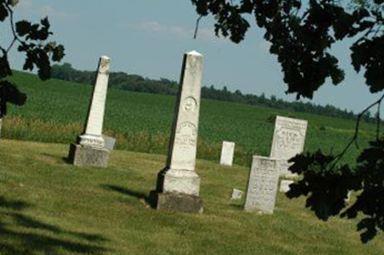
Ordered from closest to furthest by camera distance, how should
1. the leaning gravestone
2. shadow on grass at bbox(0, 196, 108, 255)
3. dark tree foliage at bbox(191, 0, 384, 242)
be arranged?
dark tree foliage at bbox(191, 0, 384, 242) < shadow on grass at bbox(0, 196, 108, 255) < the leaning gravestone

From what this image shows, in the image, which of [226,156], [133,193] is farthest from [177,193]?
[226,156]

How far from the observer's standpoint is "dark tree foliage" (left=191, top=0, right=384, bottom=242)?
3.79 metres

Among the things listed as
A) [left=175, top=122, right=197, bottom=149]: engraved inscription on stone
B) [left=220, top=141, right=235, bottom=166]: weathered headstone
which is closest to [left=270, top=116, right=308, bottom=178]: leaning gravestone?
[left=220, top=141, right=235, bottom=166]: weathered headstone

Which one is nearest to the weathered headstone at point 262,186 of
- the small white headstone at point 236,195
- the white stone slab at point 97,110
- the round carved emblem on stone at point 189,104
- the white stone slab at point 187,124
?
the white stone slab at point 187,124

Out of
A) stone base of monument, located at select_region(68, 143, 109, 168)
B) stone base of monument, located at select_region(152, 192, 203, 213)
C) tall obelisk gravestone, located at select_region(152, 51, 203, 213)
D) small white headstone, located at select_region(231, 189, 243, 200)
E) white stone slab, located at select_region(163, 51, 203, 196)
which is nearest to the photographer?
stone base of monument, located at select_region(152, 192, 203, 213)

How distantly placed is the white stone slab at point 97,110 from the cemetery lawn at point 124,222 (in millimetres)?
807

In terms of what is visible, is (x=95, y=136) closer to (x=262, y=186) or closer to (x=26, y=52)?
(x=262, y=186)

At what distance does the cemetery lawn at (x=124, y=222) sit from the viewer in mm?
9516

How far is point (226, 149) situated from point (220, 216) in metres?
11.3

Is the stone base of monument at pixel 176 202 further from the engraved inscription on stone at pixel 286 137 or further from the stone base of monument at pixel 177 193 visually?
the engraved inscription on stone at pixel 286 137

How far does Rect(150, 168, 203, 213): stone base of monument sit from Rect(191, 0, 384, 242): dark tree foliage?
862 centimetres

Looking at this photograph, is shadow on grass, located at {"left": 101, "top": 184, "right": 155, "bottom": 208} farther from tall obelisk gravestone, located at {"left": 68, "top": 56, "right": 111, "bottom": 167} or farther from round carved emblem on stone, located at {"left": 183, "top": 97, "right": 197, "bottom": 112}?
tall obelisk gravestone, located at {"left": 68, "top": 56, "right": 111, "bottom": 167}

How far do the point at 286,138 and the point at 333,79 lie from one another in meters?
17.1

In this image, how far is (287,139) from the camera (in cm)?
2128
